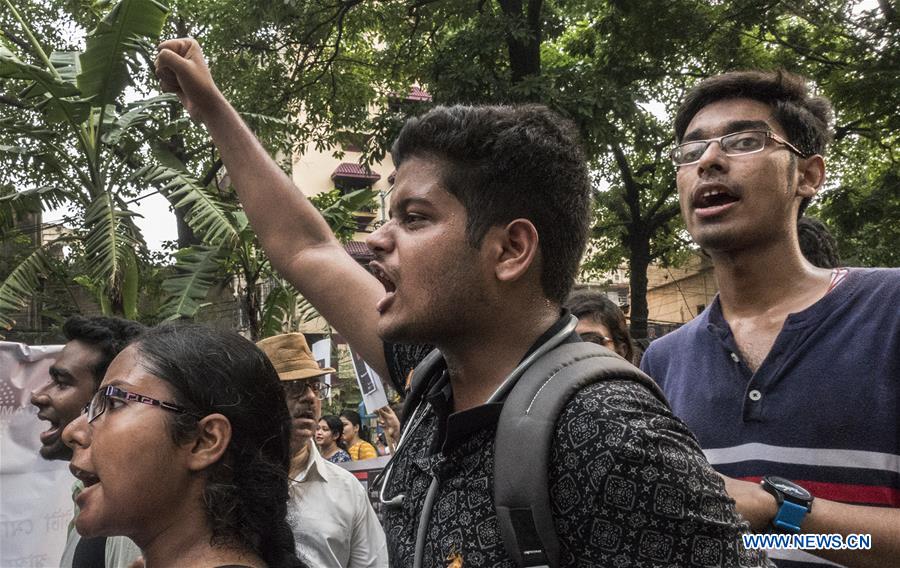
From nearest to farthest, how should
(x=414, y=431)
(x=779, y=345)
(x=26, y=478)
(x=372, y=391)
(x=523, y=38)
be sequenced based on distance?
1. (x=414, y=431)
2. (x=779, y=345)
3. (x=26, y=478)
4. (x=372, y=391)
5. (x=523, y=38)

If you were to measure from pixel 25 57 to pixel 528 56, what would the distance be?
10538 millimetres

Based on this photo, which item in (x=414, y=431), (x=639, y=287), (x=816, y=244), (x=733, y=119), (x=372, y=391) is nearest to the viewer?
(x=414, y=431)

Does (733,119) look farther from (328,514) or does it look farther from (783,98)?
(328,514)

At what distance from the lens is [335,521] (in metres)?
3.93

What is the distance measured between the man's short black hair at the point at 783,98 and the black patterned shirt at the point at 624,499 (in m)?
1.38

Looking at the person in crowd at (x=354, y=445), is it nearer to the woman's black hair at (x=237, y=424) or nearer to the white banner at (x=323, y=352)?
the white banner at (x=323, y=352)

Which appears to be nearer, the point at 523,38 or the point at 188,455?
the point at 188,455

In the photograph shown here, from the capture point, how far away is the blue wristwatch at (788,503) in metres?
1.72

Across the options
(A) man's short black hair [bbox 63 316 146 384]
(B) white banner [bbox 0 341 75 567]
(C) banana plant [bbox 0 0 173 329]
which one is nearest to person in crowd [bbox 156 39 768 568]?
(A) man's short black hair [bbox 63 316 146 384]

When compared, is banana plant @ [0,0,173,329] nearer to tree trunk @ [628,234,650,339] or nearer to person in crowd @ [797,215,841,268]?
person in crowd @ [797,215,841,268]

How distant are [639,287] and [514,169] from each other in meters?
A: 14.8

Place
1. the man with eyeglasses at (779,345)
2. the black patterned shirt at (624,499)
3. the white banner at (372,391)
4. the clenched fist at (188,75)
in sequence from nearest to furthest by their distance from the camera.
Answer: the black patterned shirt at (624,499)
the man with eyeglasses at (779,345)
the clenched fist at (188,75)
the white banner at (372,391)

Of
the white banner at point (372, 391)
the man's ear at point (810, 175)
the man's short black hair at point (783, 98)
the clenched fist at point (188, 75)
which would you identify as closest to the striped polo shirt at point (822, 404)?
the man's ear at point (810, 175)

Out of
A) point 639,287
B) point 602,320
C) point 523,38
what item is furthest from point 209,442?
point 639,287
